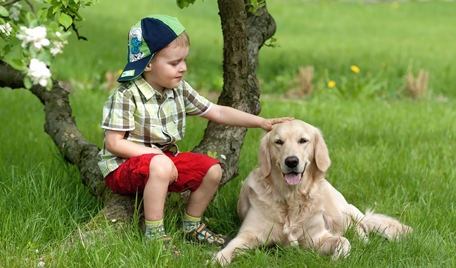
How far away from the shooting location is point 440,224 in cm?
287

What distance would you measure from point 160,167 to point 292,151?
0.77 meters

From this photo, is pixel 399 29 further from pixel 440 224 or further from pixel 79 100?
pixel 440 224

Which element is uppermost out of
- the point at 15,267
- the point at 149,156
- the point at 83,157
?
the point at 149,156

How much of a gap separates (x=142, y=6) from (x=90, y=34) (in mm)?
6588

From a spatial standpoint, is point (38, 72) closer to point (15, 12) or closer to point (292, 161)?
point (292, 161)

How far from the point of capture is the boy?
2455mm

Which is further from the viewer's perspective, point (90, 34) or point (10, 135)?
point (90, 34)

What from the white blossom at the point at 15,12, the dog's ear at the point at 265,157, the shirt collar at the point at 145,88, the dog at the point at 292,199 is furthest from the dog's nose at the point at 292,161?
the white blossom at the point at 15,12

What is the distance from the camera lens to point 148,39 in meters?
2.47

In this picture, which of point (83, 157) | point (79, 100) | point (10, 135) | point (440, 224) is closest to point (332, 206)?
point (440, 224)

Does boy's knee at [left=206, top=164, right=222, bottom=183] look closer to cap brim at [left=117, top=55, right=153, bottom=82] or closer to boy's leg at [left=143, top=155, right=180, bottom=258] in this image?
Result: boy's leg at [left=143, top=155, right=180, bottom=258]

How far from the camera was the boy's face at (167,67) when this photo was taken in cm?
254

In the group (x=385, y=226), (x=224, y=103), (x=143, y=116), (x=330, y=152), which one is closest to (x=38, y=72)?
(x=143, y=116)

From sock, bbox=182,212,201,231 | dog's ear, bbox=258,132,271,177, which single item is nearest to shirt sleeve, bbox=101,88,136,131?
sock, bbox=182,212,201,231
